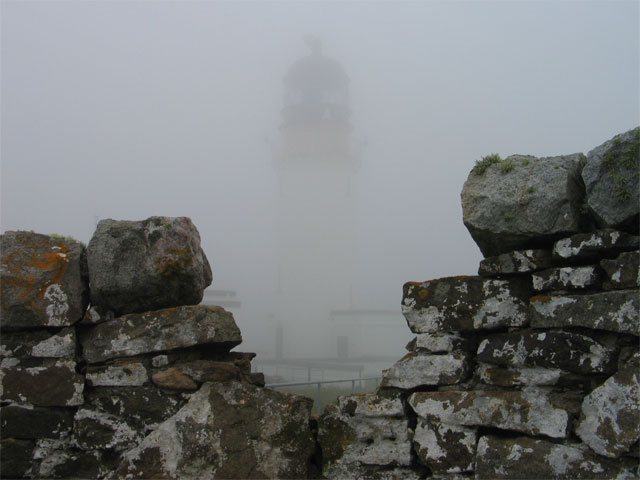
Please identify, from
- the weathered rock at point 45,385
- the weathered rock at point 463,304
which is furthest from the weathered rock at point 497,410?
the weathered rock at point 45,385

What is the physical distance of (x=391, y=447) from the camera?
4.60 m

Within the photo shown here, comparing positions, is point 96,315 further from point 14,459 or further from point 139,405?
point 14,459

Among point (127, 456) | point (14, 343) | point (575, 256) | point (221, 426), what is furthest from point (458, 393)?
point (14, 343)

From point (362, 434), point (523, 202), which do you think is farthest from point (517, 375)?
point (362, 434)

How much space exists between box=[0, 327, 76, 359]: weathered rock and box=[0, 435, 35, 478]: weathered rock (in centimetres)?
76

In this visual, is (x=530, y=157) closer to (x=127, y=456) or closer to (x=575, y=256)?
(x=575, y=256)

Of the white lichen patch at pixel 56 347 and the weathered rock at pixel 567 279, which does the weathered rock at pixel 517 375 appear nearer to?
the weathered rock at pixel 567 279

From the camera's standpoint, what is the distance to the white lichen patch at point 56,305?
16.4 ft

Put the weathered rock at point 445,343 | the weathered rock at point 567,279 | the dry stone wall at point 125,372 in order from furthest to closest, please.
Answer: the dry stone wall at point 125,372 → the weathered rock at point 445,343 → the weathered rock at point 567,279

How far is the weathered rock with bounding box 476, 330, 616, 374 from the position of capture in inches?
150

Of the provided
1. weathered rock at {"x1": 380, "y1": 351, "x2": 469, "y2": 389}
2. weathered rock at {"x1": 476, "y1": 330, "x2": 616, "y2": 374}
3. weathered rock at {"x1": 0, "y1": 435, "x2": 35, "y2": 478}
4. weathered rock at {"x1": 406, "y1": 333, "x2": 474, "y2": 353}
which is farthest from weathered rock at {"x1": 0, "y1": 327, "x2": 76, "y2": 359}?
weathered rock at {"x1": 476, "y1": 330, "x2": 616, "y2": 374}

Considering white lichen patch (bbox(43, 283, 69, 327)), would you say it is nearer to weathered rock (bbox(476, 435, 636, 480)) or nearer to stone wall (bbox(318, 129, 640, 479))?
stone wall (bbox(318, 129, 640, 479))

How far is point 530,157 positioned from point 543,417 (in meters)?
2.04

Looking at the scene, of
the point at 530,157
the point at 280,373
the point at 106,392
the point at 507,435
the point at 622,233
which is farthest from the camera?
the point at 280,373
